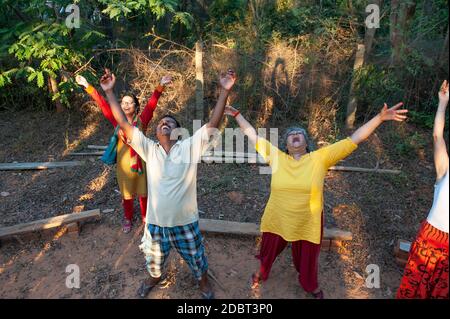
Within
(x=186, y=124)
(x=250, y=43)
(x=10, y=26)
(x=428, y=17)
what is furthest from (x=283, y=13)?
(x=10, y=26)

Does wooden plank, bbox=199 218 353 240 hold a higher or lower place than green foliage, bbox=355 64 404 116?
lower

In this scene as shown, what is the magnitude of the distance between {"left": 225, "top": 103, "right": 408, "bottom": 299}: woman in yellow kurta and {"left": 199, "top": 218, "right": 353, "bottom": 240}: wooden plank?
3.04 ft

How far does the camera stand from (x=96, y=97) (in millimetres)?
3076

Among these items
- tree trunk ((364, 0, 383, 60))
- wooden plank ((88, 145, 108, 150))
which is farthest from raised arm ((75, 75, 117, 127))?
tree trunk ((364, 0, 383, 60))

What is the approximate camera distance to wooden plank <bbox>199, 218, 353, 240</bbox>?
12.2 ft

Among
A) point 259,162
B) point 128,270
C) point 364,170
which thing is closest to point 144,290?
point 128,270

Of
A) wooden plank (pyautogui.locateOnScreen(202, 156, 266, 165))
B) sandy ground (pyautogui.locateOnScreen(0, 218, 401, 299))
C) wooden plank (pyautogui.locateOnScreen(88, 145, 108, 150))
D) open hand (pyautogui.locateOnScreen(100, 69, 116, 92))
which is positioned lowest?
sandy ground (pyautogui.locateOnScreen(0, 218, 401, 299))

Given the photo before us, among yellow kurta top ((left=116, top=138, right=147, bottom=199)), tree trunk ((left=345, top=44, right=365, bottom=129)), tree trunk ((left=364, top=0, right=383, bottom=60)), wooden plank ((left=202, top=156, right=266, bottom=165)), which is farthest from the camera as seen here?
tree trunk ((left=364, top=0, right=383, bottom=60))

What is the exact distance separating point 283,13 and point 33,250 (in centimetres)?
781

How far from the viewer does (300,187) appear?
2.60 m

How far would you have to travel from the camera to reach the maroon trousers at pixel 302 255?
9.20ft

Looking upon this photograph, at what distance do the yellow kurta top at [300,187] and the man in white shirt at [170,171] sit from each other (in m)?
0.53

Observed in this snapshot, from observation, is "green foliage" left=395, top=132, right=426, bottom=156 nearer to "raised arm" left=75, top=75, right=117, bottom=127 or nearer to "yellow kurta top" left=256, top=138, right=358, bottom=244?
"yellow kurta top" left=256, top=138, right=358, bottom=244

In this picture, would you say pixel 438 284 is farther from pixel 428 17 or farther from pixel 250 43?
pixel 428 17
